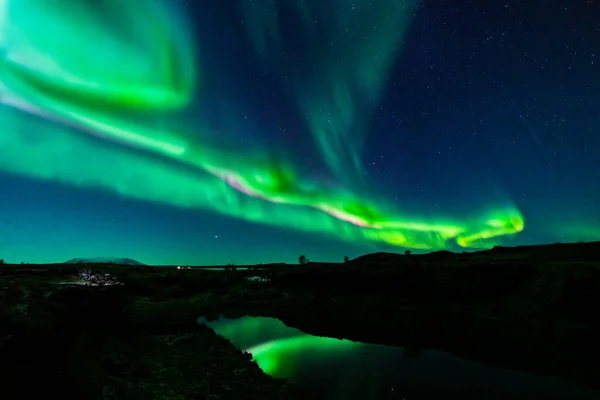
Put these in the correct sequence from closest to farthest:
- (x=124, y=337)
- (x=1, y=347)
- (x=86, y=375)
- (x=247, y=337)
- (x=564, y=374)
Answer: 1. (x=1, y=347)
2. (x=86, y=375)
3. (x=564, y=374)
4. (x=124, y=337)
5. (x=247, y=337)

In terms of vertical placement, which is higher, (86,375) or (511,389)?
(86,375)

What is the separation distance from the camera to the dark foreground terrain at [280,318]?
70.0 feet

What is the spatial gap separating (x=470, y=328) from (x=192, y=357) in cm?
3158

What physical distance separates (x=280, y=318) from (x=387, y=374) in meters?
29.6

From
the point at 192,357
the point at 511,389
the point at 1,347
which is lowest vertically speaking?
the point at 511,389

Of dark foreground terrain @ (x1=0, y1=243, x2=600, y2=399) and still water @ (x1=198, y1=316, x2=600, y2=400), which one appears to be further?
still water @ (x1=198, y1=316, x2=600, y2=400)

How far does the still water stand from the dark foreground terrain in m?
2.10

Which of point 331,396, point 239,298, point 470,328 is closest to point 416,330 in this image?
point 470,328

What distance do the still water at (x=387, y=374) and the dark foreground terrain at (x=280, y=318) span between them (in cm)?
210

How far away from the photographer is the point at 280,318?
178 feet

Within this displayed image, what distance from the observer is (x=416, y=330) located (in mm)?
42438

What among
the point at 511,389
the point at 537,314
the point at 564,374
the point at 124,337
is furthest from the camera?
the point at 537,314

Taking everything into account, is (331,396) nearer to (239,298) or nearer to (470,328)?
(470,328)

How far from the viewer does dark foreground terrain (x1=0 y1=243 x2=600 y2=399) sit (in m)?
21.3
